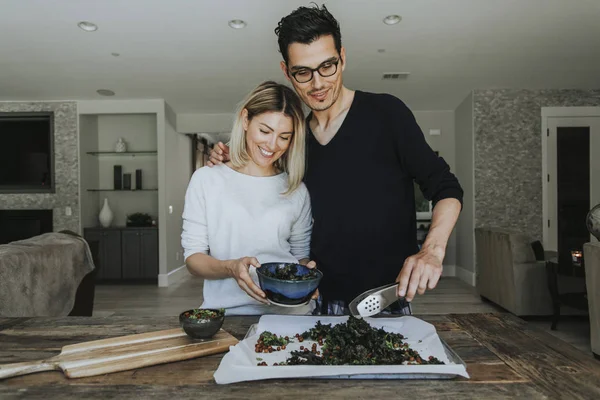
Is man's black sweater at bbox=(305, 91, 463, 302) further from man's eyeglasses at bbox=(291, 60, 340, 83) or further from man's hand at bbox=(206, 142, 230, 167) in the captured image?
man's hand at bbox=(206, 142, 230, 167)

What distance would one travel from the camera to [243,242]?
58.1 inches

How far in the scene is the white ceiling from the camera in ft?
11.9

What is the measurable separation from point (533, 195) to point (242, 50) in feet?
14.3

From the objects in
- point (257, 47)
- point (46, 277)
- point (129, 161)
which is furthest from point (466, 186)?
point (46, 277)

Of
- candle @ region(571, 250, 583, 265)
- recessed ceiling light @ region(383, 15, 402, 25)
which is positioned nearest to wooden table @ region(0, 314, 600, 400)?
recessed ceiling light @ region(383, 15, 402, 25)

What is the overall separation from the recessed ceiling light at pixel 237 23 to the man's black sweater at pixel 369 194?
9.08 ft

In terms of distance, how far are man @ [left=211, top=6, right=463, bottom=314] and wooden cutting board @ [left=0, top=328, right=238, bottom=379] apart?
488 millimetres

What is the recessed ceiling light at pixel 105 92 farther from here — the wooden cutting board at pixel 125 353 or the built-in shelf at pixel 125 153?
the wooden cutting board at pixel 125 353

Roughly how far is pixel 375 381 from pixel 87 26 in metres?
4.11

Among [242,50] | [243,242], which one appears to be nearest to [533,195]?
[242,50]

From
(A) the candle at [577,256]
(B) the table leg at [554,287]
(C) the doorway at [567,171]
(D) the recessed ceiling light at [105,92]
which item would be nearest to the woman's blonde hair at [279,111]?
(A) the candle at [577,256]

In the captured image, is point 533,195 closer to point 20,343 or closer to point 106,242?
point 106,242

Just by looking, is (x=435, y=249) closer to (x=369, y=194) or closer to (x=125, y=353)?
(x=369, y=194)

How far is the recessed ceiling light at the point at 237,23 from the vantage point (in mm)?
3863
